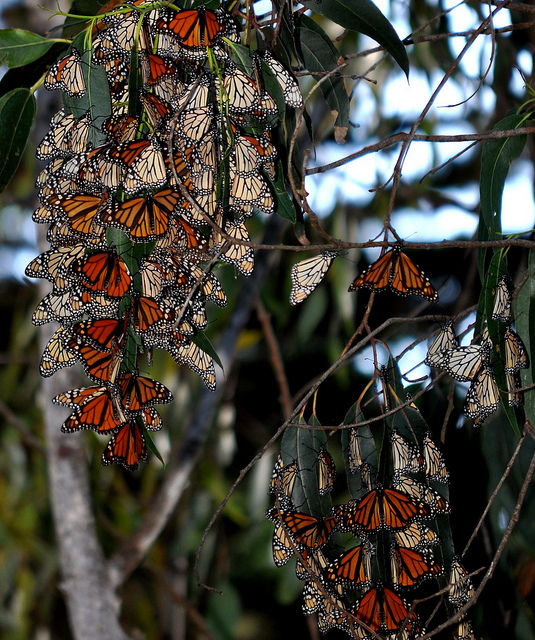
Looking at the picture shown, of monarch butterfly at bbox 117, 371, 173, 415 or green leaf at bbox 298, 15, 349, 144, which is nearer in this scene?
monarch butterfly at bbox 117, 371, 173, 415

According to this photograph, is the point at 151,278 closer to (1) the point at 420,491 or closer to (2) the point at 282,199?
(2) the point at 282,199

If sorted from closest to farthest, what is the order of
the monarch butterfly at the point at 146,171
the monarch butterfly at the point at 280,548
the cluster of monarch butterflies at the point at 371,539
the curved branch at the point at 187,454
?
the monarch butterfly at the point at 146,171
the cluster of monarch butterflies at the point at 371,539
the monarch butterfly at the point at 280,548
the curved branch at the point at 187,454

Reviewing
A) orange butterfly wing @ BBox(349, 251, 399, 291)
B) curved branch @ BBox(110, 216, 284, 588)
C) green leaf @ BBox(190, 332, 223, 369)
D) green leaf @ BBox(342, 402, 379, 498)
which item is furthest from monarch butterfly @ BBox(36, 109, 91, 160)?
curved branch @ BBox(110, 216, 284, 588)

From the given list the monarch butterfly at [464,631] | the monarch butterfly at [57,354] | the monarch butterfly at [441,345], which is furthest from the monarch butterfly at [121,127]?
the monarch butterfly at [464,631]

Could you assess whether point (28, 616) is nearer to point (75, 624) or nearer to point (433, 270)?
point (75, 624)

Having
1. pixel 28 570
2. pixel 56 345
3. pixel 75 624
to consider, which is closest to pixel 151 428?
pixel 56 345

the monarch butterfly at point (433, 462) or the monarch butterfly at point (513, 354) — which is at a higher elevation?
the monarch butterfly at point (513, 354)

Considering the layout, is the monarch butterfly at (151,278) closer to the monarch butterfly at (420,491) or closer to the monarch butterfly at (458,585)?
the monarch butterfly at (420,491)

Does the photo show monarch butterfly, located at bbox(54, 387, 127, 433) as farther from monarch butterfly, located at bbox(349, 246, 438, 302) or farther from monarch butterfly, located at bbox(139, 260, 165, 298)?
monarch butterfly, located at bbox(349, 246, 438, 302)
